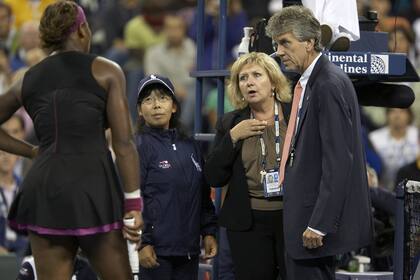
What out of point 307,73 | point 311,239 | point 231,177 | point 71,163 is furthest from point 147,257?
point 307,73

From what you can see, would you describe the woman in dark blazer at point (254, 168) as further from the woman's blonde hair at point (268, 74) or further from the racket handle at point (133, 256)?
the racket handle at point (133, 256)

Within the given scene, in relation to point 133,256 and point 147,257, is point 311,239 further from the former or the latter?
point 147,257

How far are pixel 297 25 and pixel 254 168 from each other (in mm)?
903

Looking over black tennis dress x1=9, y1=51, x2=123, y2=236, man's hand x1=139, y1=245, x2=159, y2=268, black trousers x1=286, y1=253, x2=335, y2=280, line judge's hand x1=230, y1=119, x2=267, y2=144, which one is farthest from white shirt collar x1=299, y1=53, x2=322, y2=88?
man's hand x1=139, y1=245, x2=159, y2=268

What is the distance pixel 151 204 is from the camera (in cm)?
662

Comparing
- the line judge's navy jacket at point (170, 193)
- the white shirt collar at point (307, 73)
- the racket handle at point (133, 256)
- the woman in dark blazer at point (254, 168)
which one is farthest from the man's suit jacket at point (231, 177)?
the racket handle at point (133, 256)

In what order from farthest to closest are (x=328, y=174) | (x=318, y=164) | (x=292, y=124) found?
1. (x=292, y=124)
2. (x=318, y=164)
3. (x=328, y=174)

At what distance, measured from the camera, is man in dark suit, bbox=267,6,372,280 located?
18.8ft

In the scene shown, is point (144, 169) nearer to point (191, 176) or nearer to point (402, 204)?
point (191, 176)

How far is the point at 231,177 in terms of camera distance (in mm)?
6535

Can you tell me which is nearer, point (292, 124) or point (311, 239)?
point (311, 239)

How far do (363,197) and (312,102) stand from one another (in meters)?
0.50

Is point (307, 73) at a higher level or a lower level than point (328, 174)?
higher

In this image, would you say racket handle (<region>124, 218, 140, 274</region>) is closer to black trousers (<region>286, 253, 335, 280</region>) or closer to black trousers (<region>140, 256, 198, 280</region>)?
black trousers (<region>286, 253, 335, 280</region>)
